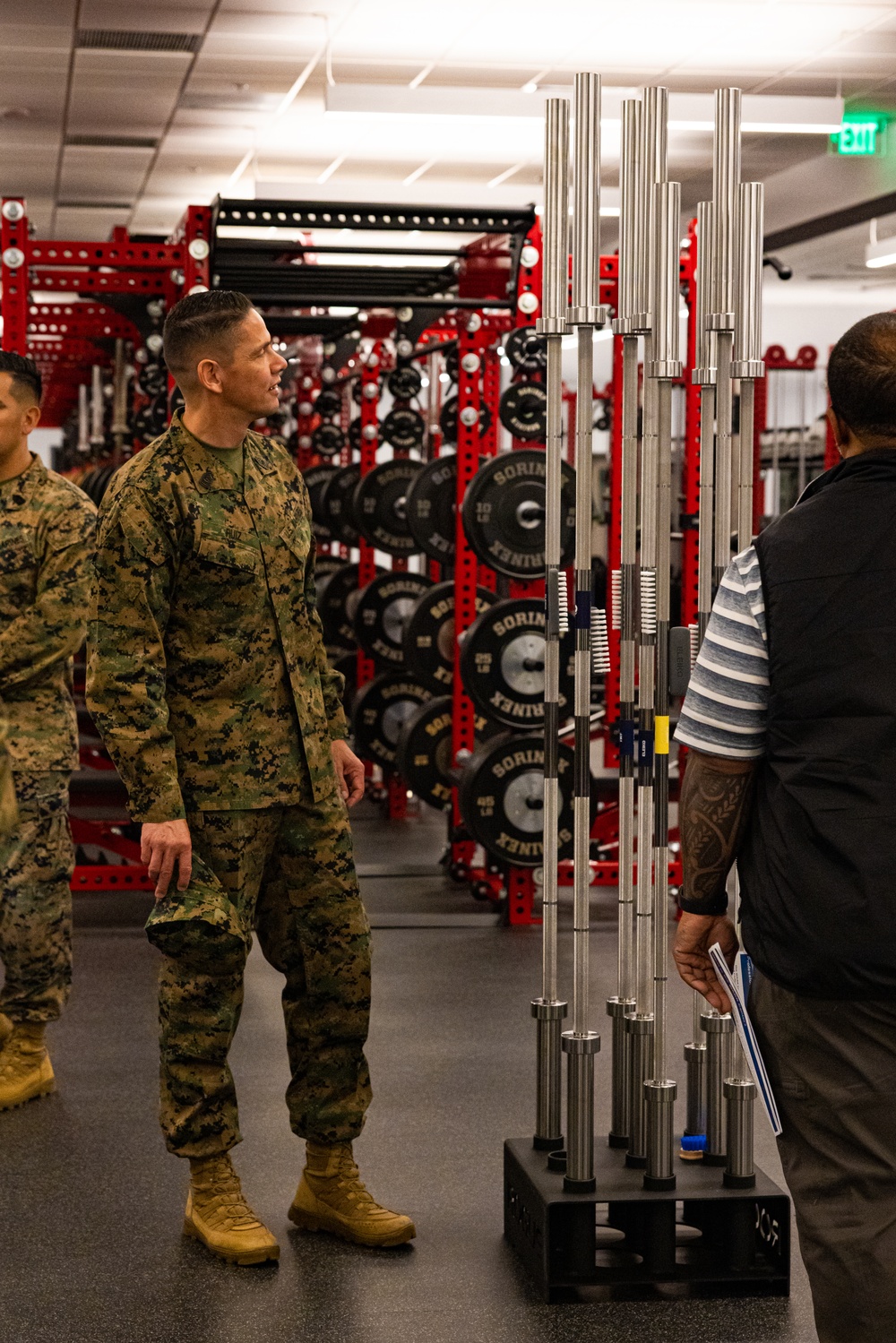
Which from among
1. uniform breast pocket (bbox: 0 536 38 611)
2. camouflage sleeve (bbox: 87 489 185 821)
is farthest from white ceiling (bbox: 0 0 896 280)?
camouflage sleeve (bbox: 87 489 185 821)

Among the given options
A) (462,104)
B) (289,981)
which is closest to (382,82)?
(462,104)

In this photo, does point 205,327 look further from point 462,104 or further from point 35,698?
point 462,104

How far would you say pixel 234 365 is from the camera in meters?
2.89

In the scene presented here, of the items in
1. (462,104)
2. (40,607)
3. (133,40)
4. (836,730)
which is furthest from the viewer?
(133,40)

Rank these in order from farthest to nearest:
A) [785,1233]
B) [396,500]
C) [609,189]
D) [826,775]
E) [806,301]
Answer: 1. [806,301]
2. [609,189]
3. [396,500]
4. [785,1233]
5. [826,775]

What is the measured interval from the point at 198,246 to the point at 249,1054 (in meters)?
2.97

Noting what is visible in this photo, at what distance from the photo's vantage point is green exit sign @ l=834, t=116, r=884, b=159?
945 centimetres

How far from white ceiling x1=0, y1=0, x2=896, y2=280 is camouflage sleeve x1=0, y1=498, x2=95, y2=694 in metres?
3.99

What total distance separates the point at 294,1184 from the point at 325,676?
1.09 meters

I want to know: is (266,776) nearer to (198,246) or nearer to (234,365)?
(234,365)

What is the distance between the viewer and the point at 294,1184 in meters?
3.37

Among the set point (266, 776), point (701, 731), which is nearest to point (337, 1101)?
point (266, 776)

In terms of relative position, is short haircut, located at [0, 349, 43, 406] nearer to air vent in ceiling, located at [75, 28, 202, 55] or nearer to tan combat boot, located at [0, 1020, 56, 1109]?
tan combat boot, located at [0, 1020, 56, 1109]

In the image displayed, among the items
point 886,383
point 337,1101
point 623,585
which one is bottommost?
point 337,1101
